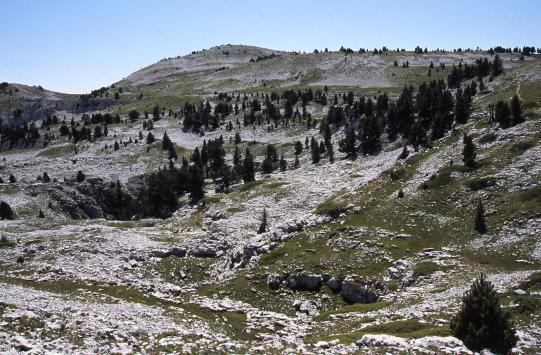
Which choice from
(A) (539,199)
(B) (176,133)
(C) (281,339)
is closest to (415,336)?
(C) (281,339)

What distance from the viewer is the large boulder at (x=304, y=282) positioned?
154 feet

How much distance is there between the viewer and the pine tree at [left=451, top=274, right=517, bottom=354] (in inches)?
981

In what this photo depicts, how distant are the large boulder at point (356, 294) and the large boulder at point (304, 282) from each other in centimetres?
286

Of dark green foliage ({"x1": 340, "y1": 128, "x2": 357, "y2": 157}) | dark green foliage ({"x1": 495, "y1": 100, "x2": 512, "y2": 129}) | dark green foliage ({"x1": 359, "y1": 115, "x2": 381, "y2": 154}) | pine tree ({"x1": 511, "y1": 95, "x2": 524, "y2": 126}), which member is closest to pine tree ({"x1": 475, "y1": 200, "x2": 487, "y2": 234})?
dark green foliage ({"x1": 495, "y1": 100, "x2": 512, "y2": 129})

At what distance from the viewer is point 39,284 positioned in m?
45.1

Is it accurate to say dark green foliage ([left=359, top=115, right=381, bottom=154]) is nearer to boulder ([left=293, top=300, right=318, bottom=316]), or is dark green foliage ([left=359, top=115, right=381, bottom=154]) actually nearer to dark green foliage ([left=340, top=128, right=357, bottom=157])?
dark green foliage ([left=340, top=128, right=357, bottom=157])

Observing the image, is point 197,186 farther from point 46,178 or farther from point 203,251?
point 46,178

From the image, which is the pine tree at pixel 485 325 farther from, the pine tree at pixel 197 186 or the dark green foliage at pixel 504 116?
the pine tree at pixel 197 186

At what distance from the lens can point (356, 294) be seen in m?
44.3

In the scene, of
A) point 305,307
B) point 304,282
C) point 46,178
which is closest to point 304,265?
point 304,282

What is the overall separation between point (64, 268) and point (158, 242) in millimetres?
14610

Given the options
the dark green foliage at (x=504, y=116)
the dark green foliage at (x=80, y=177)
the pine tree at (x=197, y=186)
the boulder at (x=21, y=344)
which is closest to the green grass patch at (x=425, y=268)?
the boulder at (x=21, y=344)

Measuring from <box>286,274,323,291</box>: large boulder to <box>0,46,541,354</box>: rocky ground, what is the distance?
0.14 meters

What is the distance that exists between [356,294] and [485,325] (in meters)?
19.9
